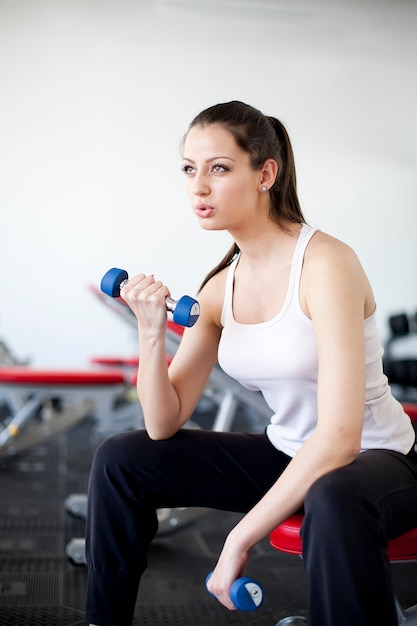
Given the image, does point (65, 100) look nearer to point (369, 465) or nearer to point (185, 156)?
point (185, 156)

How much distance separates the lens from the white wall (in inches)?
186

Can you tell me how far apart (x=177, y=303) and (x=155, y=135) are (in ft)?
12.8

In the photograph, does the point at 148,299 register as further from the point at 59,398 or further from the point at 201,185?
the point at 59,398

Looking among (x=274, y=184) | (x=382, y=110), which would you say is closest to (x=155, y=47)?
(x=382, y=110)

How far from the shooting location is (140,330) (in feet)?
3.84

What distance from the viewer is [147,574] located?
5.85 feet

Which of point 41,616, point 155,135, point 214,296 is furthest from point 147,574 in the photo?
point 155,135

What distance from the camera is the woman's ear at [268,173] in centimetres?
118

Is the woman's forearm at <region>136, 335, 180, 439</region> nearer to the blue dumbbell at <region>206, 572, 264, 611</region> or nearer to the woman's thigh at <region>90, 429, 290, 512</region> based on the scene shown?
the woman's thigh at <region>90, 429, 290, 512</region>

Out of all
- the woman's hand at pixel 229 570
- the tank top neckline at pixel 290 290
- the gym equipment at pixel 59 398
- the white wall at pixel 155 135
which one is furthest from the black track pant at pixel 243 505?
the white wall at pixel 155 135

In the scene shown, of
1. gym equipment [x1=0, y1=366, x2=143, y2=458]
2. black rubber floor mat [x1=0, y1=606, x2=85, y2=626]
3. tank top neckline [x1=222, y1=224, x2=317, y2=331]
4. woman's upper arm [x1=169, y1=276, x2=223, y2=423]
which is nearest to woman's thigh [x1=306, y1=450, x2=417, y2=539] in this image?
tank top neckline [x1=222, y1=224, x2=317, y2=331]

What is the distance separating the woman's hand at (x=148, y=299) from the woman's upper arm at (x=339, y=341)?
0.22 meters

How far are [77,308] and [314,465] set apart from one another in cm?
392

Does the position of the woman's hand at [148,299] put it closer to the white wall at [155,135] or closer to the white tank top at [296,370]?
the white tank top at [296,370]
